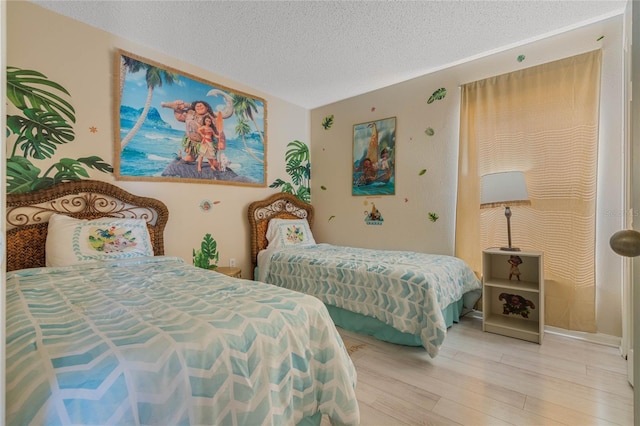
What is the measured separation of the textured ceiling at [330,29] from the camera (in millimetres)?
2061

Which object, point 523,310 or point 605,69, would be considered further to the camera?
point 523,310

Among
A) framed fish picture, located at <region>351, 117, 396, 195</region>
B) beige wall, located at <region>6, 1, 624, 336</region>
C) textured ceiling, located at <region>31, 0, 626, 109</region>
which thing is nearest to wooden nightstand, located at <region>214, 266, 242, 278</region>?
beige wall, located at <region>6, 1, 624, 336</region>

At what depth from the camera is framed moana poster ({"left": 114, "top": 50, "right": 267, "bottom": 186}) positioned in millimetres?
2432

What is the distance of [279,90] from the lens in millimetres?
3488

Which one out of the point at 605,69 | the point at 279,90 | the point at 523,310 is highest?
the point at 279,90

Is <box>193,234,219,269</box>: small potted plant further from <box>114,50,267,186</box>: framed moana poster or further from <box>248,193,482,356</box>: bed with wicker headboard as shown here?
<box>114,50,267,186</box>: framed moana poster

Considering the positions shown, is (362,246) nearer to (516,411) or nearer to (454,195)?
(454,195)

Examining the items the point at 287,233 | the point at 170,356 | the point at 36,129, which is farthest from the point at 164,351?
the point at 287,233

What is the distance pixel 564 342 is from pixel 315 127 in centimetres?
352

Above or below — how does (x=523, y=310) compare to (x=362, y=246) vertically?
below

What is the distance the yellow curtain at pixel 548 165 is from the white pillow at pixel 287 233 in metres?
1.75

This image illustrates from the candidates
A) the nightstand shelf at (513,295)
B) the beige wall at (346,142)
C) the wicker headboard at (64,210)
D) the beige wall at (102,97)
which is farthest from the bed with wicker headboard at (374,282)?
the wicker headboard at (64,210)

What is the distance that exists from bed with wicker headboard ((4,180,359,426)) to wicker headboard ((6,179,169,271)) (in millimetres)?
76

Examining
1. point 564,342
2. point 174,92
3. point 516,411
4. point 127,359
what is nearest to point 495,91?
point 564,342
